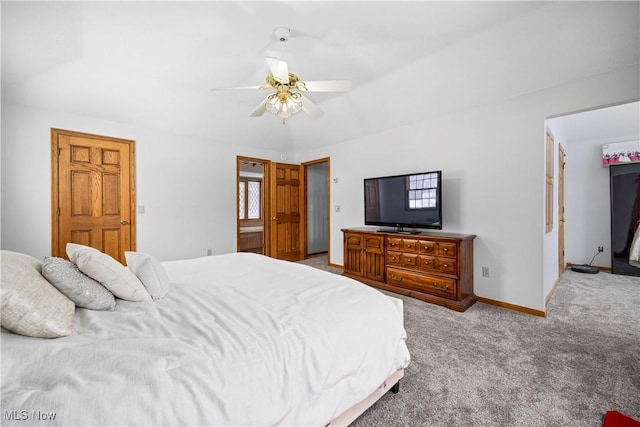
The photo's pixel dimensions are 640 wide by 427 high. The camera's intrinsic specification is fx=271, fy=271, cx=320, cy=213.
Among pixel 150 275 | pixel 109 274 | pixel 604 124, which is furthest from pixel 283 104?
pixel 604 124

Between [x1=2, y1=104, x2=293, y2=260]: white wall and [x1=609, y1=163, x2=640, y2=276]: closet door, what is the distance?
18.9 feet

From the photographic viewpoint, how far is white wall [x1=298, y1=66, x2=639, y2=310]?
2.76 m

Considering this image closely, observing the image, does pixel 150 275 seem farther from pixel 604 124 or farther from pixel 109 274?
pixel 604 124

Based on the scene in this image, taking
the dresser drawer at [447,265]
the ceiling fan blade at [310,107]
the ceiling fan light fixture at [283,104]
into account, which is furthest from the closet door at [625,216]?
the ceiling fan light fixture at [283,104]

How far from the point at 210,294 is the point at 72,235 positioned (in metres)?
3.36

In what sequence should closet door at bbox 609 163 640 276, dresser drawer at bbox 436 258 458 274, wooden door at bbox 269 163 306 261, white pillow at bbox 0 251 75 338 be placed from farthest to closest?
wooden door at bbox 269 163 306 261 → closet door at bbox 609 163 640 276 → dresser drawer at bbox 436 258 458 274 → white pillow at bbox 0 251 75 338

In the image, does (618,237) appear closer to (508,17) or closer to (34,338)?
(508,17)

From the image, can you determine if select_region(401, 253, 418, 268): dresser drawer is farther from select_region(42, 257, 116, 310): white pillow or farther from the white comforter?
select_region(42, 257, 116, 310): white pillow

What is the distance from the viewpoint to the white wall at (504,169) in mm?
2756

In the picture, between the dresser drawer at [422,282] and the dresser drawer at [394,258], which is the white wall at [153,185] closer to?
the dresser drawer at [394,258]

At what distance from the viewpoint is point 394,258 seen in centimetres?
368

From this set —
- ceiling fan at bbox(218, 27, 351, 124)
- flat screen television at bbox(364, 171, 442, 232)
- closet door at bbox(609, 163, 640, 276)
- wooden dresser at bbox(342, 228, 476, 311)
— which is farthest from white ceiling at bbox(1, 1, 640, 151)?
closet door at bbox(609, 163, 640, 276)

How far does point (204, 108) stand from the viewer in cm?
409

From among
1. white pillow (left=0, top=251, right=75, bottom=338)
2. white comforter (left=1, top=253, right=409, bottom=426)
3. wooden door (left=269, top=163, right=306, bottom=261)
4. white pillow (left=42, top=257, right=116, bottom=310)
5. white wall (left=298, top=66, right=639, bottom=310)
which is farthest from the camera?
wooden door (left=269, top=163, right=306, bottom=261)
